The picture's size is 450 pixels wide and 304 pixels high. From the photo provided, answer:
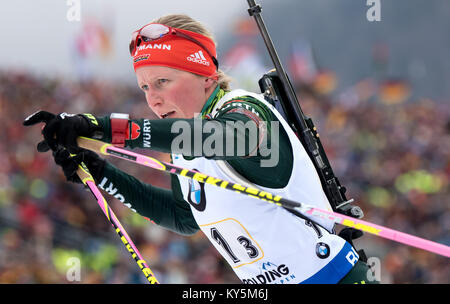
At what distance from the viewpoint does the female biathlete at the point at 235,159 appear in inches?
63.1

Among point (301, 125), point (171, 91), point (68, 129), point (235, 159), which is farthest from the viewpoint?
point (301, 125)

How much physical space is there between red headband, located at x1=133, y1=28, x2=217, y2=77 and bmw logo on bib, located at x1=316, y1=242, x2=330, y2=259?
0.79m

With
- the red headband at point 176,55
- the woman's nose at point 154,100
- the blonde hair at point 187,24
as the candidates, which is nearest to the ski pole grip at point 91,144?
the woman's nose at point 154,100

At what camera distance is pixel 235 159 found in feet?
5.92

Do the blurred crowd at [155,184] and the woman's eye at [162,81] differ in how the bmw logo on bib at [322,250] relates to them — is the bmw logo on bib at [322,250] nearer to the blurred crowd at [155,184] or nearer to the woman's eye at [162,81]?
the woman's eye at [162,81]

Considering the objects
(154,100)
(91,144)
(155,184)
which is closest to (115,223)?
(154,100)

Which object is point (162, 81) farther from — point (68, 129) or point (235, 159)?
point (68, 129)

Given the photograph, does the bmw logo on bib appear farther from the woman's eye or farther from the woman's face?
the woman's eye

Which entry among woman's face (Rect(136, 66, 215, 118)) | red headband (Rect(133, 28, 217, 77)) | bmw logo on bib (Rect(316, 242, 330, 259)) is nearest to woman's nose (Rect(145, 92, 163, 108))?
woman's face (Rect(136, 66, 215, 118))

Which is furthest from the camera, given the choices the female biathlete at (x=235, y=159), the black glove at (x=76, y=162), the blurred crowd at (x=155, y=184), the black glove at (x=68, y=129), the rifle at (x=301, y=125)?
the blurred crowd at (x=155, y=184)

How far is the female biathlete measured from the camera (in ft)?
5.26

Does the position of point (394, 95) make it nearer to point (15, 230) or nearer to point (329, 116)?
point (329, 116)

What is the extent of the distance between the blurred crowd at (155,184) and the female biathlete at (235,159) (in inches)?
109

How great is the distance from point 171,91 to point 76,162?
588 mm
